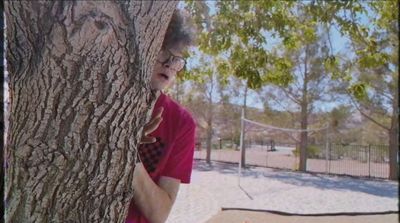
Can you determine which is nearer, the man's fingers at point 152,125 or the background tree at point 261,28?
the man's fingers at point 152,125

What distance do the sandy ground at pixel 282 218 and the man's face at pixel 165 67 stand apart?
736cm

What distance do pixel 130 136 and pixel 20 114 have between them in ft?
0.94

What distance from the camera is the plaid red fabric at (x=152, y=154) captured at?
5.56 feet

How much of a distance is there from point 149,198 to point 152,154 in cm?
18

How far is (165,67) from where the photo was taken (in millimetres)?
1642

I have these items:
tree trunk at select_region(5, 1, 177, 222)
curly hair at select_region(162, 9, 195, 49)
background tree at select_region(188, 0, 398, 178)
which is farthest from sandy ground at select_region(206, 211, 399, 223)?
tree trunk at select_region(5, 1, 177, 222)

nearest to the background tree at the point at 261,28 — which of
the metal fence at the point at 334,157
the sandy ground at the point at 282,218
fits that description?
the sandy ground at the point at 282,218

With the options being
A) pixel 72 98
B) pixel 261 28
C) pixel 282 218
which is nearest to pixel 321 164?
pixel 282 218

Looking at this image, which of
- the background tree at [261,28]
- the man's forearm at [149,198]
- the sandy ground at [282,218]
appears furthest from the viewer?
the sandy ground at [282,218]

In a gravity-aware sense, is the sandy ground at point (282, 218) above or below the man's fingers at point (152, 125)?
below

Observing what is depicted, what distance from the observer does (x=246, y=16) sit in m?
6.68

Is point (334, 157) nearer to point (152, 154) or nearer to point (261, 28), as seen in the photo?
point (261, 28)

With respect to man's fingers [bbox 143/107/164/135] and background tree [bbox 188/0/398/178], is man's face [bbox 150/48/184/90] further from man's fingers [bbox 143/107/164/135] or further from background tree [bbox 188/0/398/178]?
background tree [bbox 188/0/398/178]

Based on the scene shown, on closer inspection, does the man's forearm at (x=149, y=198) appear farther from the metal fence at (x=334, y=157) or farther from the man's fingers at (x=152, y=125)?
the metal fence at (x=334, y=157)
